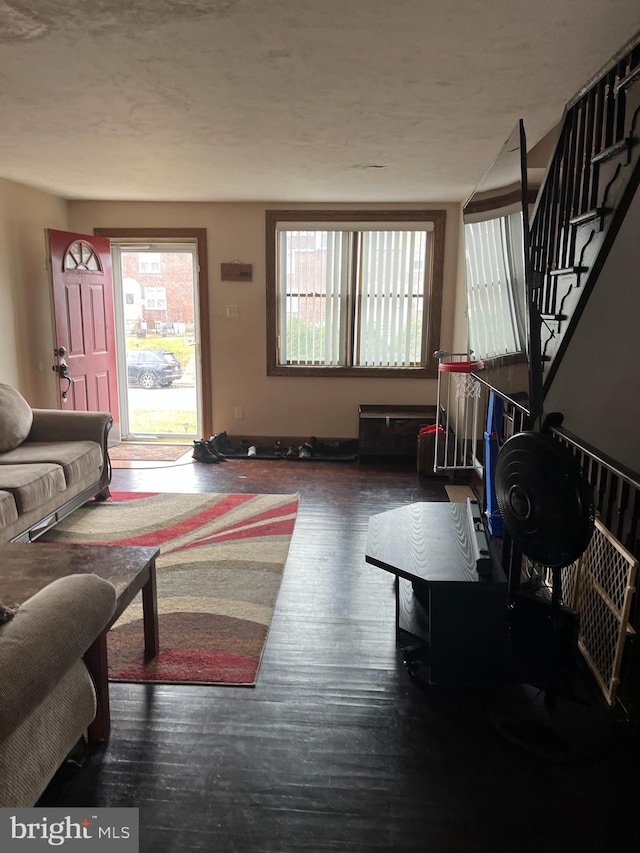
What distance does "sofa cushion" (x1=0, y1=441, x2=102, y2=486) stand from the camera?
3.61m

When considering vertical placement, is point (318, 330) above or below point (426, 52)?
below

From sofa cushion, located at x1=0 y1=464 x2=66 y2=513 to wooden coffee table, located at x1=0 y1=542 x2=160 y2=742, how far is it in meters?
0.77

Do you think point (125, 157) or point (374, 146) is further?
point (125, 157)

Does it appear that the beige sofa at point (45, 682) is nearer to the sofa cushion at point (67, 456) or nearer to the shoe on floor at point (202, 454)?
the sofa cushion at point (67, 456)

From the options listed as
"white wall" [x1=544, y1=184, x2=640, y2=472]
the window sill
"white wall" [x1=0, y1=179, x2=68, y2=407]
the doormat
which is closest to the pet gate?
the window sill

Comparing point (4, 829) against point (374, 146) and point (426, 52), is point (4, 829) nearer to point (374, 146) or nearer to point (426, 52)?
point (426, 52)

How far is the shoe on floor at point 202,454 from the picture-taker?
18.1ft

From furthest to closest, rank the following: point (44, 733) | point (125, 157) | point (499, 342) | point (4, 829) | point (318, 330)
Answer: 1. point (318, 330)
2. point (125, 157)
3. point (499, 342)
4. point (44, 733)
5. point (4, 829)

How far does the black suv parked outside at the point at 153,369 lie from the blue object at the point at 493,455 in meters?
4.29

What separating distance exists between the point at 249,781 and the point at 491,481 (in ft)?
7.39

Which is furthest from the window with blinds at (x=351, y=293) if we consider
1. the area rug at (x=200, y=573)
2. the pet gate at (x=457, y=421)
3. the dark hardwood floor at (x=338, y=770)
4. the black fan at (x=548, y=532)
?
the black fan at (x=548, y=532)

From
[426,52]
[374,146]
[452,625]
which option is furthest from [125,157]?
[452,625]

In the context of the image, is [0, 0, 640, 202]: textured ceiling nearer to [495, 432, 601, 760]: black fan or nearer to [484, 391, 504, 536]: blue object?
[495, 432, 601, 760]: black fan

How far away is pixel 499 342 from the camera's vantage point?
90.1 inches
